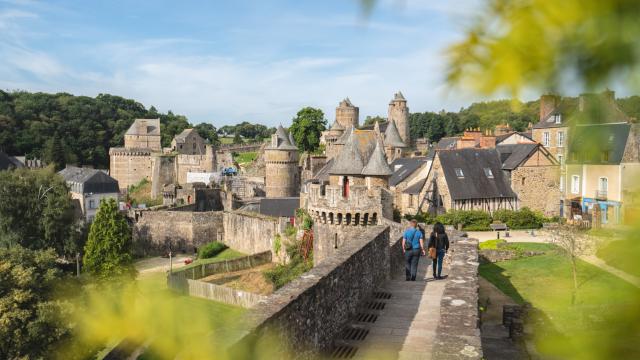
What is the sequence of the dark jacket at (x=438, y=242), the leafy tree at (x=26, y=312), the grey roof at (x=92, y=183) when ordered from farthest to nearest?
the grey roof at (x=92, y=183) → the leafy tree at (x=26, y=312) → the dark jacket at (x=438, y=242)

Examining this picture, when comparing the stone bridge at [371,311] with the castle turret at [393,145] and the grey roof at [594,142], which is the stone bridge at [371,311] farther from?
the castle turret at [393,145]

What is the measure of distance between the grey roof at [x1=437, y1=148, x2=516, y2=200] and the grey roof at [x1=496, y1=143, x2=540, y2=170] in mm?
447

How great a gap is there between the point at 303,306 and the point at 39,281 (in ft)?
61.8

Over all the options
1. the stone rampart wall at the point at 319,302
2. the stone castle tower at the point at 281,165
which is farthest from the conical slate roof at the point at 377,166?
the stone castle tower at the point at 281,165

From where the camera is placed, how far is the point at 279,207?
152ft

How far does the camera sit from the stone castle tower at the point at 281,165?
52.6 metres

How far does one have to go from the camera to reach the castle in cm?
7406

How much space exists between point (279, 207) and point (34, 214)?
19222 mm

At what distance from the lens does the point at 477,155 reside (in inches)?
1507

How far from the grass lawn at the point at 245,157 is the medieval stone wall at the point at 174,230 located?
38992 millimetres

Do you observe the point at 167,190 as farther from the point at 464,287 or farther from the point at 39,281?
the point at 464,287

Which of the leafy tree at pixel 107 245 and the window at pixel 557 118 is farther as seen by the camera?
the leafy tree at pixel 107 245

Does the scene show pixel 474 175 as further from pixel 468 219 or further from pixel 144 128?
pixel 144 128

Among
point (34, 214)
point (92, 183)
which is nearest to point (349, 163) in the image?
point (34, 214)
